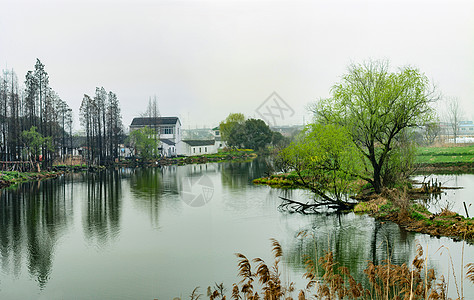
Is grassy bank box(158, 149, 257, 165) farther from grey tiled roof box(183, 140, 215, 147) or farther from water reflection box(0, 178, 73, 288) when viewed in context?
water reflection box(0, 178, 73, 288)

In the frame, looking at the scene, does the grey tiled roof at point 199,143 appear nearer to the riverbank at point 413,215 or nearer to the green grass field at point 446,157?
the green grass field at point 446,157

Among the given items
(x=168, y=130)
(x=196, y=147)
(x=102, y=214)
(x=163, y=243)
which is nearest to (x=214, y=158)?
(x=196, y=147)

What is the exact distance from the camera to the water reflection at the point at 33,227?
1288 cm

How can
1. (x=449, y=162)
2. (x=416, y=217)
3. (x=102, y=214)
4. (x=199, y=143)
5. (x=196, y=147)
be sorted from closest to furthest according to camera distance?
(x=416, y=217), (x=102, y=214), (x=449, y=162), (x=196, y=147), (x=199, y=143)

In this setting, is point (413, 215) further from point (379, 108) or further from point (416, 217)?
point (379, 108)

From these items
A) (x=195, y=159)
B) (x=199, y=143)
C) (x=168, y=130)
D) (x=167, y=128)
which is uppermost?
(x=167, y=128)

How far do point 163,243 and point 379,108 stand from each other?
1425 cm

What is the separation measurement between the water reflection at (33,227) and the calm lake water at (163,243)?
0.04 m

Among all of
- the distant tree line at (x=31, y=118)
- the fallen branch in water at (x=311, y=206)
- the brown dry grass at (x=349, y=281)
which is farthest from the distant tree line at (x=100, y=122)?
the brown dry grass at (x=349, y=281)

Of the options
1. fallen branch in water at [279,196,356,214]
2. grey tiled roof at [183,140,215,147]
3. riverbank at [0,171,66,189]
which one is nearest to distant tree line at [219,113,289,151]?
grey tiled roof at [183,140,215,147]

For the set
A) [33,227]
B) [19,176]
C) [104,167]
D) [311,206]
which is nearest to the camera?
[33,227]

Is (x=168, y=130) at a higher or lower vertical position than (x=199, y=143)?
higher

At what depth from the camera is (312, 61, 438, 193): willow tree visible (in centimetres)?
2197

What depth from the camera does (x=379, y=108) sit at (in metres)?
22.3
